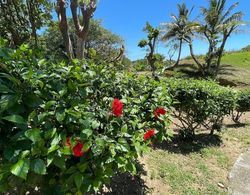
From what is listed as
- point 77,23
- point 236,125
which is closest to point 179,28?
point 236,125

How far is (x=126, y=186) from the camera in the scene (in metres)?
4.92

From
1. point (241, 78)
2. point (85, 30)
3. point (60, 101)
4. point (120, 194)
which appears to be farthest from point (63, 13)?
point (241, 78)

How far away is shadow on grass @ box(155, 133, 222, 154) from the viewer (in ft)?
24.8

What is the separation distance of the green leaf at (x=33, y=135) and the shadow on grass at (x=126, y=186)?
2.57 metres

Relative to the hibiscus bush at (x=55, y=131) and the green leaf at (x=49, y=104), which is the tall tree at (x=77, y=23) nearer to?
the hibiscus bush at (x=55, y=131)

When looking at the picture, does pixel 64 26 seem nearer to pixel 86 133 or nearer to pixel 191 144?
pixel 86 133

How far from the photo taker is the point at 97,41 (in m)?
35.3

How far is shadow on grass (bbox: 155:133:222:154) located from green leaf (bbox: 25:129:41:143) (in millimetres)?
5551

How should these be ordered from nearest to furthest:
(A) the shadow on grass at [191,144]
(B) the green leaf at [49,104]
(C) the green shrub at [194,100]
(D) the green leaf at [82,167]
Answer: (B) the green leaf at [49,104]
(D) the green leaf at [82,167]
(C) the green shrub at [194,100]
(A) the shadow on grass at [191,144]

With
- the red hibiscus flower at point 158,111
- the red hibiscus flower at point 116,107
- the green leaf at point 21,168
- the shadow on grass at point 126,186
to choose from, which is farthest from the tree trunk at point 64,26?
the green leaf at point 21,168

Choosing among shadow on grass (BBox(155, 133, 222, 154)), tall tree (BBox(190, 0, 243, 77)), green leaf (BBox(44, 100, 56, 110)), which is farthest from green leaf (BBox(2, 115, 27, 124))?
tall tree (BBox(190, 0, 243, 77))

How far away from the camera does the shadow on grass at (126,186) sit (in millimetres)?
4701

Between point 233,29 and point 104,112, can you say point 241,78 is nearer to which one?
point 233,29

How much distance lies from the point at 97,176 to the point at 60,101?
71 centimetres
